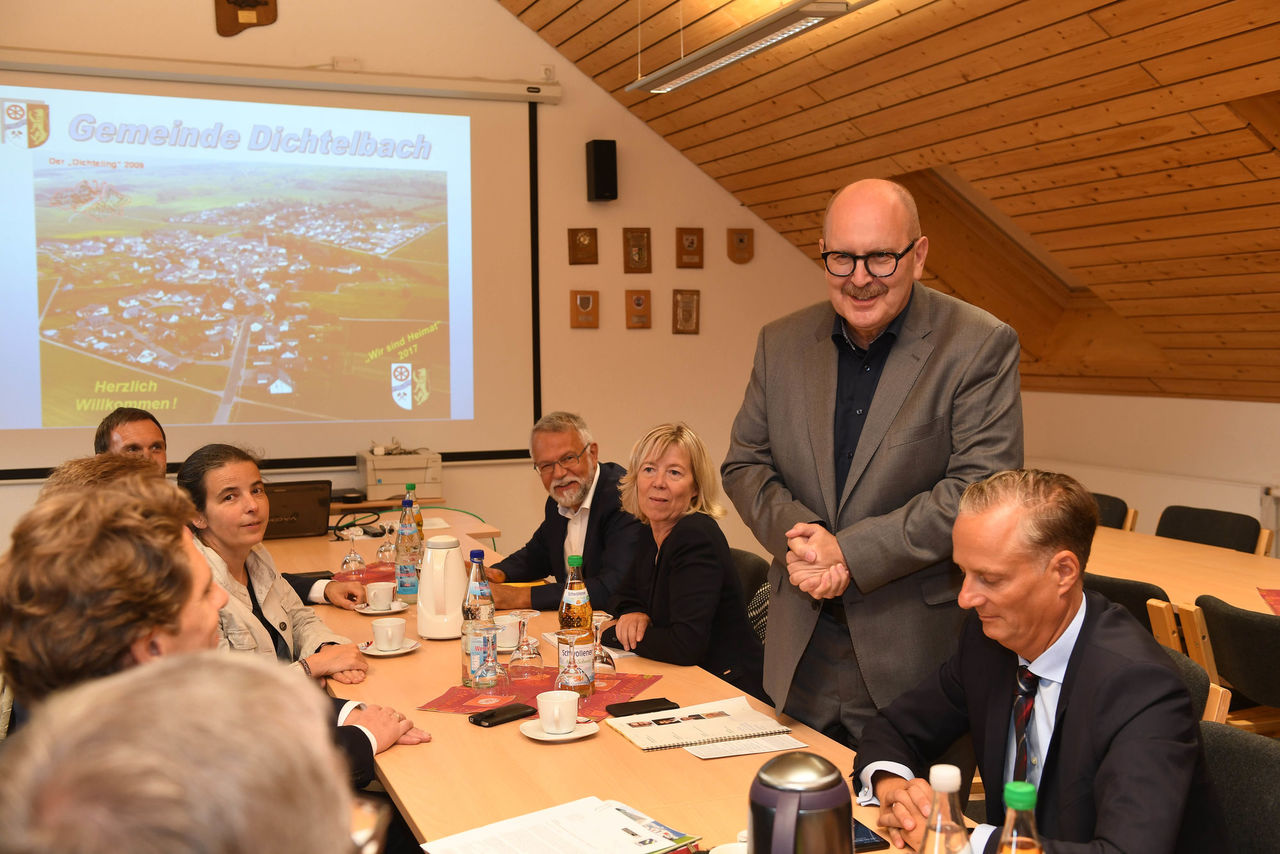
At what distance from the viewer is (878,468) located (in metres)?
2.29

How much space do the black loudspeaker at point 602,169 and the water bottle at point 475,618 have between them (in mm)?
4417

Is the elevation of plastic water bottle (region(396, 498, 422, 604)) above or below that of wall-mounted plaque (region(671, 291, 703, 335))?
below

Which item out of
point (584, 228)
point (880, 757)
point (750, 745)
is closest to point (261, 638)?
point (750, 745)

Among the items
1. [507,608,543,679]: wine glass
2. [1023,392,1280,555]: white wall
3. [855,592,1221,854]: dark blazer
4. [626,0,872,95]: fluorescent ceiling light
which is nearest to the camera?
[855,592,1221,854]: dark blazer

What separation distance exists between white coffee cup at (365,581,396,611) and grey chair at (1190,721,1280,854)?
2345 millimetres

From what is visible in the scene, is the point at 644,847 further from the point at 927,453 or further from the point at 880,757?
the point at 927,453

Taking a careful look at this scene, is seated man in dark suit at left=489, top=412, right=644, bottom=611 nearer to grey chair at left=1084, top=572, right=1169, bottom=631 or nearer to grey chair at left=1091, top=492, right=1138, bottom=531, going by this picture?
grey chair at left=1084, top=572, right=1169, bottom=631

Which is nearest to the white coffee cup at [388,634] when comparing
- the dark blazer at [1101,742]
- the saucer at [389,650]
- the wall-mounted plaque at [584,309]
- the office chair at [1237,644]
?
the saucer at [389,650]

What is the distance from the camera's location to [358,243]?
6488 millimetres

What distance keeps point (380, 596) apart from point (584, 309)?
374cm

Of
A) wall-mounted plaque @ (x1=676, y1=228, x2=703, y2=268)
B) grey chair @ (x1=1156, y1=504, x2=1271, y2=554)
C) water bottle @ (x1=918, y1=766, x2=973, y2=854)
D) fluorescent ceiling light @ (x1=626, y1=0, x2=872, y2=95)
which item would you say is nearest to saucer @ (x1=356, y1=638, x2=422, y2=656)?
water bottle @ (x1=918, y1=766, x2=973, y2=854)

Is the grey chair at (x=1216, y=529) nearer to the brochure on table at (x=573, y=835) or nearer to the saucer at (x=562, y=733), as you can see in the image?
the saucer at (x=562, y=733)

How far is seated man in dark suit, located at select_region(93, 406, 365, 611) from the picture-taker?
11.4 ft

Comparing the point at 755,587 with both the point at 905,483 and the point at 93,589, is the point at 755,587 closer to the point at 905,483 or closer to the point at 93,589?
the point at 905,483
